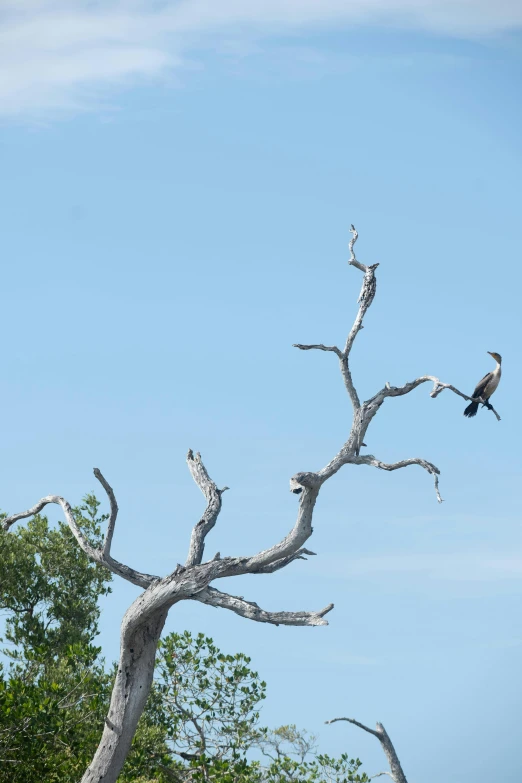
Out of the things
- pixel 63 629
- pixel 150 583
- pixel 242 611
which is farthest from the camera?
pixel 63 629

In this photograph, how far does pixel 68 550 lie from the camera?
19.8 meters

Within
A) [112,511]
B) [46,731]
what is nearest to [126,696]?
[46,731]

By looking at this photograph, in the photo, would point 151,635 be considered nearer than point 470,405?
Yes

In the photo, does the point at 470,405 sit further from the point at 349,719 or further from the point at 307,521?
the point at 349,719

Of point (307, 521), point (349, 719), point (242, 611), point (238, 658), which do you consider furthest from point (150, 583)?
point (349, 719)

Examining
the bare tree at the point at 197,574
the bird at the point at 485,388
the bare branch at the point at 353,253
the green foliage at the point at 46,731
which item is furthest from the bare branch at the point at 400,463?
the green foliage at the point at 46,731

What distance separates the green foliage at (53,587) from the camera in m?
19.4

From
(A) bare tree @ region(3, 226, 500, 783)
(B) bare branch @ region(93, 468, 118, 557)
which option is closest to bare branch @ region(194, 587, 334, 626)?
(A) bare tree @ region(3, 226, 500, 783)

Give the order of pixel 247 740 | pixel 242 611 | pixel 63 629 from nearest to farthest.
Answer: pixel 242 611 → pixel 247 740 → pixel 63 629

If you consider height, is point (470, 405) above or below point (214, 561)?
above

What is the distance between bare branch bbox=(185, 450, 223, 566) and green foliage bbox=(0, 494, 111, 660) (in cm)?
672

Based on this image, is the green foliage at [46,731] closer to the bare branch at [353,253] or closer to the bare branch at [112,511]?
the bare branch at [112,511]

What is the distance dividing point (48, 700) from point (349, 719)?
7.49m

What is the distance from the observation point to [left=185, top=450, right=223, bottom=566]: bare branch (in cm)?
1241
